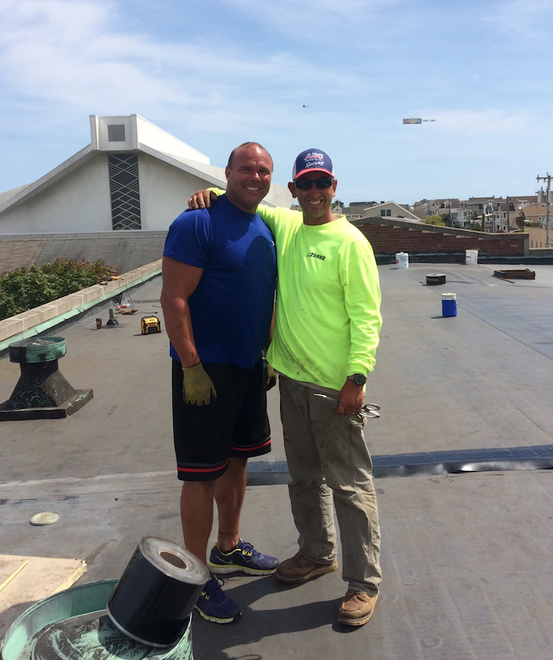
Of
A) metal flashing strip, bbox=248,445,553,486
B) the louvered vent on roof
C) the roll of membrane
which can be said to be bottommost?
metal flashing strip, bbox=248,445,553,486

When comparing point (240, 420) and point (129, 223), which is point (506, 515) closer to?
point (240, 420)

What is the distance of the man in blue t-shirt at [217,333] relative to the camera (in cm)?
256

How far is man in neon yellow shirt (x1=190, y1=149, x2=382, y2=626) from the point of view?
255 centimetres

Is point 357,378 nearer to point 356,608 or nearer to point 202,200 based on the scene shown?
point 356,608

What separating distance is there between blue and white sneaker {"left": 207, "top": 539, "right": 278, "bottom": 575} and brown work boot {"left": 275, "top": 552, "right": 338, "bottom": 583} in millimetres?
81

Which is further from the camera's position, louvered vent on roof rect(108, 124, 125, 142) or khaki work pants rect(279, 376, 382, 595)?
louvered vent on roof rect(108, 124, 125, 142)

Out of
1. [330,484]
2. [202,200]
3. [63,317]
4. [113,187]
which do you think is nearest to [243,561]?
[330,484]

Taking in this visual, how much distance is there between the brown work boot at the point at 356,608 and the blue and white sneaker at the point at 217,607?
411 millimetres

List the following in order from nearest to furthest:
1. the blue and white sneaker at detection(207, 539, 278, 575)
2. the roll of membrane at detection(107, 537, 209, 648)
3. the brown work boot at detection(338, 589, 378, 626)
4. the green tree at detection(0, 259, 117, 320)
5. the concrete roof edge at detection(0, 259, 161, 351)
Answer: the roll of membrane at detection(107, 537, 209, 648) < the brown work boot at detection(338, 589, 378, 626) < the blue and white sneaker at detection(207, 539, 278, 575) < the concrete roof edge at detection(0, 259, 161, 351) < the green tree at detection(0, 259, 117, 320)

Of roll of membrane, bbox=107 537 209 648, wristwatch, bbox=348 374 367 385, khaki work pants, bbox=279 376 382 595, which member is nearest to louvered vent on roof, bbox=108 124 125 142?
khaki work pants, bbox=279 376 382 595

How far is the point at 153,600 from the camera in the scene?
1768mm

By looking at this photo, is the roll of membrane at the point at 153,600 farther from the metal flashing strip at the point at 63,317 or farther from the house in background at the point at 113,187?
the house in background at the point at 113,187

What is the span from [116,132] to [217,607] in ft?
150

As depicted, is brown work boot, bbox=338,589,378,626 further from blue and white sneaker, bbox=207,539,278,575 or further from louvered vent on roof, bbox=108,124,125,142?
louvered vent on roof, bbox=108,124,125,142
